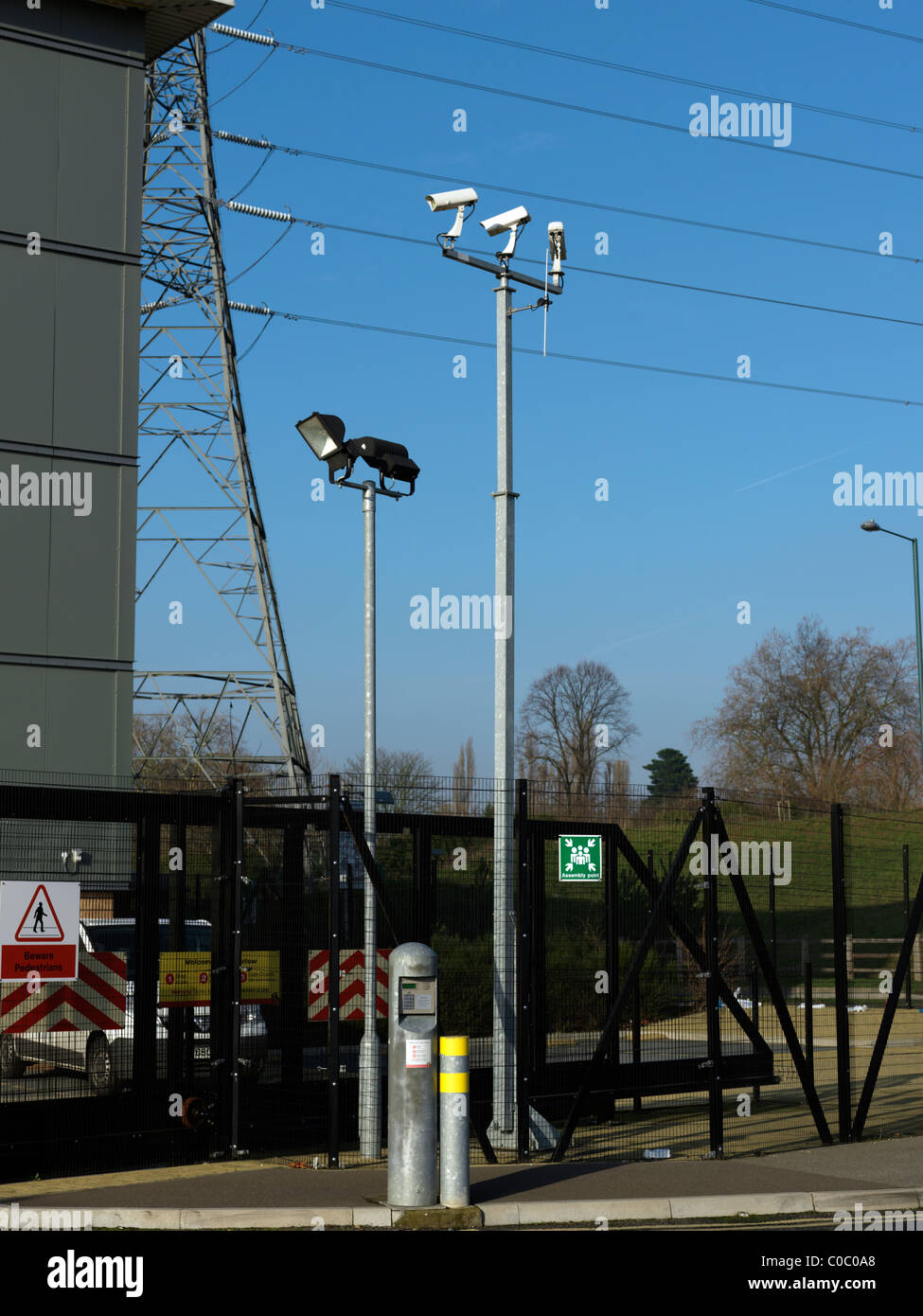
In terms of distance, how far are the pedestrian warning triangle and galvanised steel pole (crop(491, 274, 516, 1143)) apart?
12.9ft

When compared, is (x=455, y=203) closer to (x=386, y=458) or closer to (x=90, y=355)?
(x=386, y=458)

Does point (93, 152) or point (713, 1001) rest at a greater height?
point (93, 152)

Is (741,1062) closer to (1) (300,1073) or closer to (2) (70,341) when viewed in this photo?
(1) (300,1073)

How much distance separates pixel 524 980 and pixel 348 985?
1.68 metres

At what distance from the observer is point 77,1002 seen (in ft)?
40.1

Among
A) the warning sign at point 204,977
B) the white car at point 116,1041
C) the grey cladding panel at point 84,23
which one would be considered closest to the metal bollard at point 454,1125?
the warning sign at point 204,977

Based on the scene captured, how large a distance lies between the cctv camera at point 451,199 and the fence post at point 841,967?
22.6ft

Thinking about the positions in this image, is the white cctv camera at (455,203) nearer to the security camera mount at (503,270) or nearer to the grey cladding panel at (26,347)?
the security camera mount at (503,270)

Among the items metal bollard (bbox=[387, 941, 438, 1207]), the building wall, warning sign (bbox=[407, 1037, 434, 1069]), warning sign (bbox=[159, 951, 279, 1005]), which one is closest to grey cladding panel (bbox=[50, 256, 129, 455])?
the building wall

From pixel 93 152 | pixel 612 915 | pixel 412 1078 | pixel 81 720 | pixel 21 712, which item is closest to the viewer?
pixel 412 1078

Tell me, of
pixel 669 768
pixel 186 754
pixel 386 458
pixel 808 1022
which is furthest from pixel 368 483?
pixel 669 768

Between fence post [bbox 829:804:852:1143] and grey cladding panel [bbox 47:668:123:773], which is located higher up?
grey cladding panel [bbox 47:668:123:773]

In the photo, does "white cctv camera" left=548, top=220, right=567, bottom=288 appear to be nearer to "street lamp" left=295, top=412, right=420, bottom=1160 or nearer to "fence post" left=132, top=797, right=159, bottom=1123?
"street lamp" left=295, top=412, right=420, bottom=1160

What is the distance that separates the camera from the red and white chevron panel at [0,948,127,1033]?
1184 centimetres
